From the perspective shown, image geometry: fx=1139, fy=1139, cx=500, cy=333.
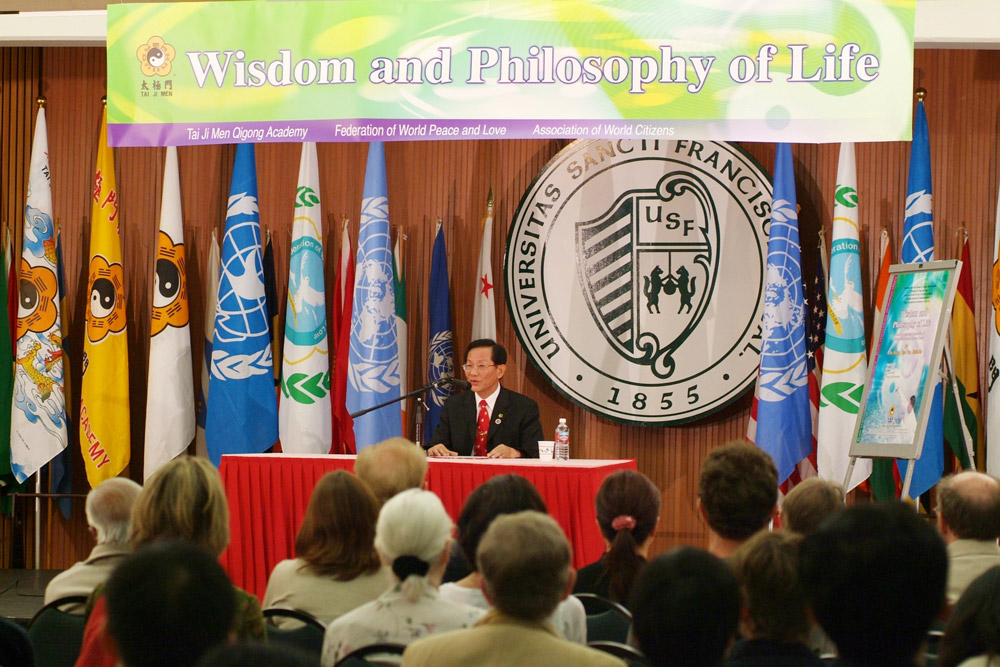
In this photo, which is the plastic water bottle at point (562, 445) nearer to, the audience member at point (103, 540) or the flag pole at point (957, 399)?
the flag pole at point (957, 399)

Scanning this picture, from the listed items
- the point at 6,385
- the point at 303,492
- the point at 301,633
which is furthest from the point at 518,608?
the point at 6,385

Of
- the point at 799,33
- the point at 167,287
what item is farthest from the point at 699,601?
the point at 167,287

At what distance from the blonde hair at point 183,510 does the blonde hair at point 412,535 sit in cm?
46

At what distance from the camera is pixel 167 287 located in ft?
23.3

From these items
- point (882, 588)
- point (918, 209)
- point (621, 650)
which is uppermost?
point (918, 209)

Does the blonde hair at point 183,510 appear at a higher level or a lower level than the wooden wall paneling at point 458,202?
lower

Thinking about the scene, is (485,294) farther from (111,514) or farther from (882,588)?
(882,588)

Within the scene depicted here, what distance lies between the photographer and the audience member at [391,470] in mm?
3814

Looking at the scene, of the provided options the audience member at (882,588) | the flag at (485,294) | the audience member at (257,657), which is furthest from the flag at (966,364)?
the audience member at (257,657)

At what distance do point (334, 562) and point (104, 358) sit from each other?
4.55 meters

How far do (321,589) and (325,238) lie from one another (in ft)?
15.4

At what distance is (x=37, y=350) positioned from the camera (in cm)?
702

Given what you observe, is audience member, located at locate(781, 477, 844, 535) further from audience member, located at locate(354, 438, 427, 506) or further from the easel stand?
the easel stand

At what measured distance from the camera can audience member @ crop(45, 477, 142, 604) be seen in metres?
3.14
